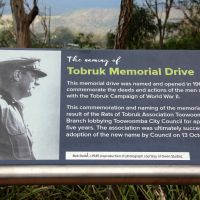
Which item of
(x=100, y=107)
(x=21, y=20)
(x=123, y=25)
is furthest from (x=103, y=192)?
Result: (x=21, y=20)

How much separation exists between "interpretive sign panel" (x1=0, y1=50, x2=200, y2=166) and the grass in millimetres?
730

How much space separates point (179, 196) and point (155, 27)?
50.2 ft

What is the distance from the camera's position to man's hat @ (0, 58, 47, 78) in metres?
4.00

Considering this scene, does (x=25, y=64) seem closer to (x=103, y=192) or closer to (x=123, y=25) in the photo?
(x=103, y=192)

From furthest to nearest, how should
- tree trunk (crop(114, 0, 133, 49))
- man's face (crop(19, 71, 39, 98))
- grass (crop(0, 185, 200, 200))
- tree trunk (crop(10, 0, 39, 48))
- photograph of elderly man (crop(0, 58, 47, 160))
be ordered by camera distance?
1. tree trunk (crop(10, 0, 39, 48))
2. tree trunk (crop(114, 0, 133, 49))
3. grass (crop(0, 185, 200, 200))
4. man's face (crop(19, 71, 39, 98))
5. photograph of elderly man (crop(0, 58, 47, 160))

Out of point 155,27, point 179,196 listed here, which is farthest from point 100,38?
point 179,196

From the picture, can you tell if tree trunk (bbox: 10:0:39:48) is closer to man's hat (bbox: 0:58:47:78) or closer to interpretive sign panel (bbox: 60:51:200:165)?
man's hat (bbox: 0:58:47:78)

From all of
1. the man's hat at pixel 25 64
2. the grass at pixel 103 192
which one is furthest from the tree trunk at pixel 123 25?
the man's hat at pixel 25 64

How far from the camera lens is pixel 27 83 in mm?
3971

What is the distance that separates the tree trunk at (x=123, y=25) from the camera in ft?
18.4

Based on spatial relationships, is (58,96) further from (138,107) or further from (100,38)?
(100,38)

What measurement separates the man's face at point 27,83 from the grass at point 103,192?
994 mm

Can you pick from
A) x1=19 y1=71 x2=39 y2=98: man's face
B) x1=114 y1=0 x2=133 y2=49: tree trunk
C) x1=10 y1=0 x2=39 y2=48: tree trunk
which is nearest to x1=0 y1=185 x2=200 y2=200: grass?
x1=19 y1=71 x2=39 y2=98: man's face

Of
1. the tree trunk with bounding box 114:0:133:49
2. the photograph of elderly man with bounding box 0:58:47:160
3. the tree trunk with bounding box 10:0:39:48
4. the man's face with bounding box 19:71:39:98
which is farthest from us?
the tree trunk with bounding box 10:0:39:48
